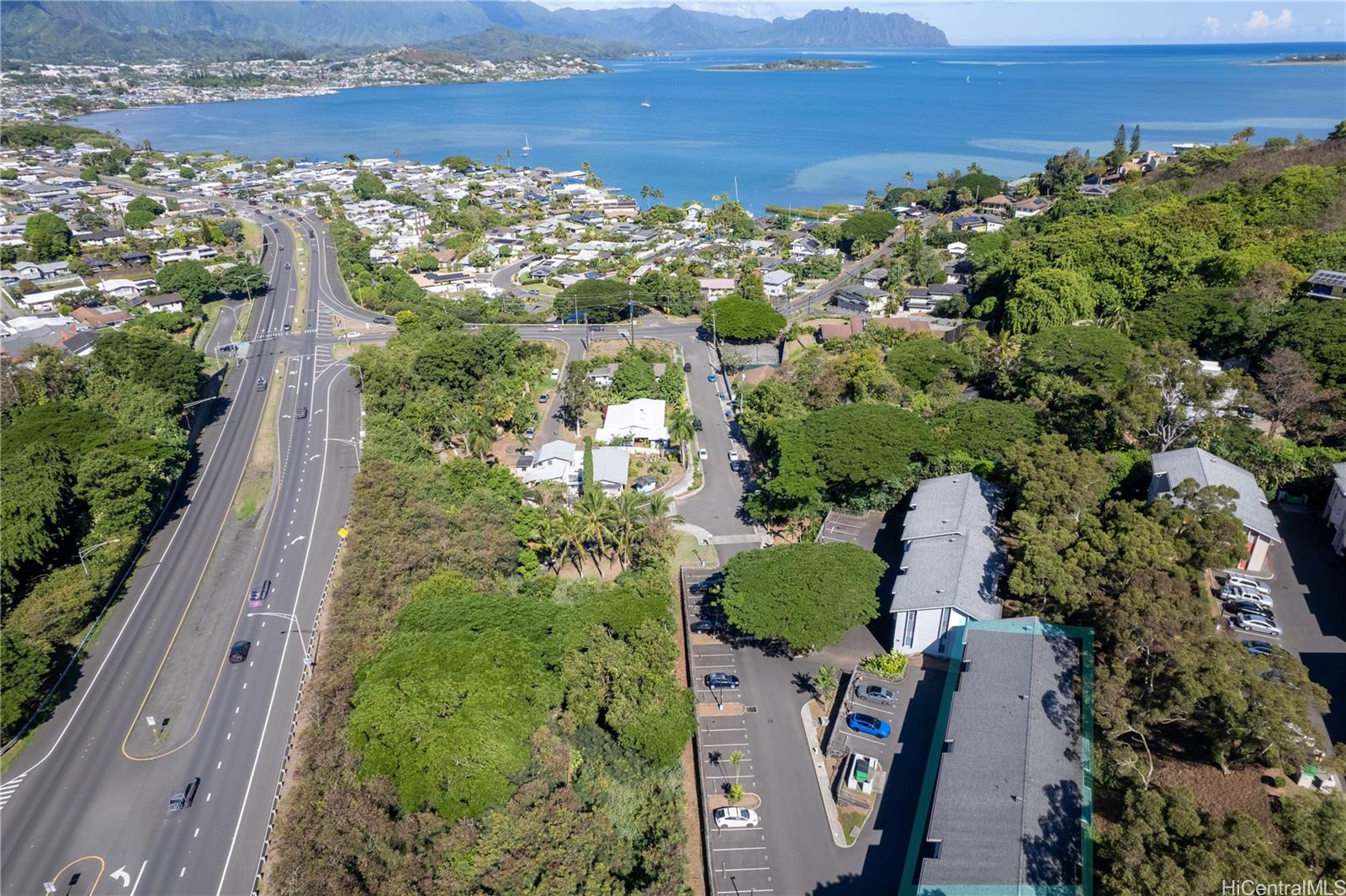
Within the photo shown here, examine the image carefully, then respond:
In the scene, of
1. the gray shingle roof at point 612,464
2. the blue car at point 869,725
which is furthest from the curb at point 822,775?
the gray shingle roof at point 612,464

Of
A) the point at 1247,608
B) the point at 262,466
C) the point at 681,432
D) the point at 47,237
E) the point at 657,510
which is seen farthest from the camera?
the point at 47,237

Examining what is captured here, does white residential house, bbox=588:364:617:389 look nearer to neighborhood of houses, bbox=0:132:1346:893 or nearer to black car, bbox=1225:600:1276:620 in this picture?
neighborhood of houses, bbox=0:132:1346:893

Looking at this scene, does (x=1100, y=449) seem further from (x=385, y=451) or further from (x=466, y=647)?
(x=385, y=451)

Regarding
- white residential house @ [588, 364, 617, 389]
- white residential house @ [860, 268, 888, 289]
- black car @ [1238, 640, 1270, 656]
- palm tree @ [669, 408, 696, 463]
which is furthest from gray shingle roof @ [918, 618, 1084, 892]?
white residential house @ [860, 268, 888, 289]

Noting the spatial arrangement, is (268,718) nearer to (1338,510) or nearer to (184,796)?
(184,796)

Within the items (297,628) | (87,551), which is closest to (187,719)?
(297,628)

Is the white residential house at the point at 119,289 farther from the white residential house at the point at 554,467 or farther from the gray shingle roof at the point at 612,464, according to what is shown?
the gray shingle roof at the point at 612,464
